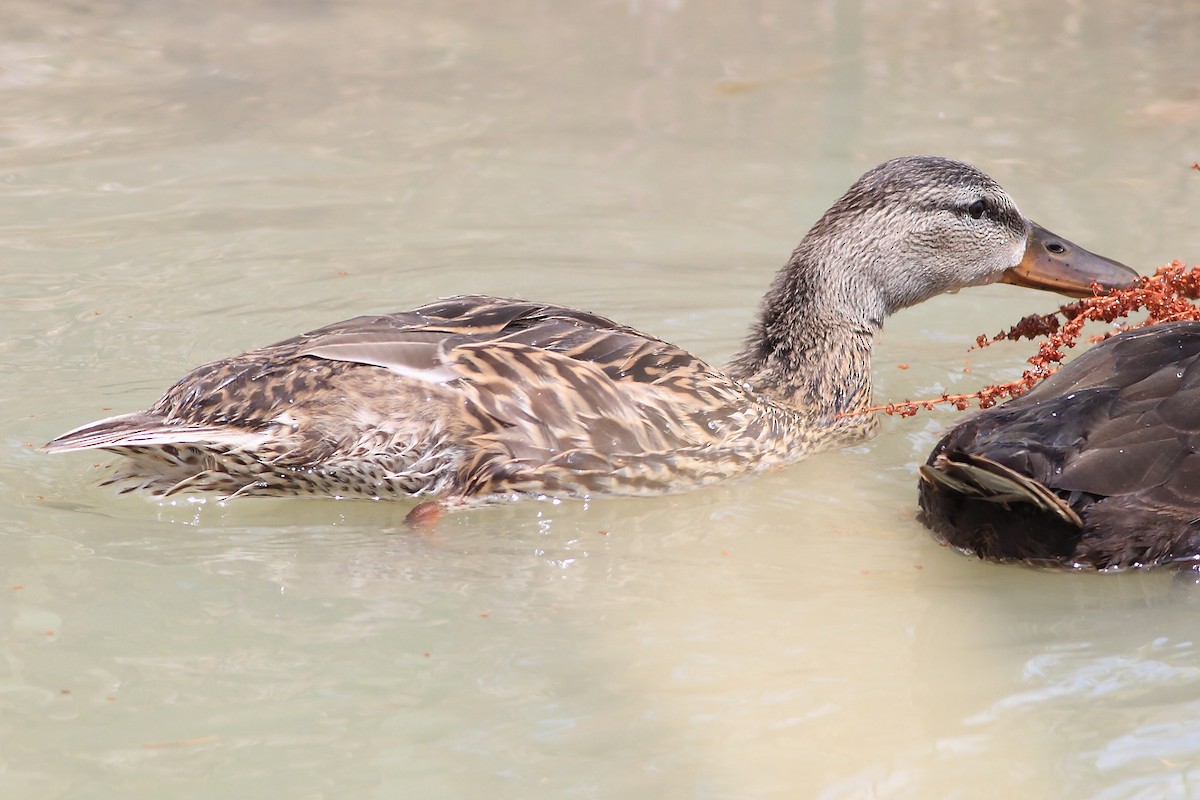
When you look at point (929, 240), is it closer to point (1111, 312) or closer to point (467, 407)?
point (1111, 312)

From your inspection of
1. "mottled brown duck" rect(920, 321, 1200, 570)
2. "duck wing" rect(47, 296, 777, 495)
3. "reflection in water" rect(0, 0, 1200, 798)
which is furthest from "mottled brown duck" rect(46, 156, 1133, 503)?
"mottled brown duck" rect(920, 321, 1200, 570)

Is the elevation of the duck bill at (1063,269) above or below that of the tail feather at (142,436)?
above

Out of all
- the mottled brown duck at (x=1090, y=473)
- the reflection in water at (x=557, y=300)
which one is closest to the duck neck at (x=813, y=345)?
the reflection in water at (x=557, y=300)

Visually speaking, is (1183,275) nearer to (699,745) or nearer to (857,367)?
(857,367)

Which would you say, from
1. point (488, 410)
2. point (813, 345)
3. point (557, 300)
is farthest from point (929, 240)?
point (488, 410)

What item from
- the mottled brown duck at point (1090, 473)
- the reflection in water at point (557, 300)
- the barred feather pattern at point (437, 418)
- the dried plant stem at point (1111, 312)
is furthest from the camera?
the dried plant stem at point (1111, 312)

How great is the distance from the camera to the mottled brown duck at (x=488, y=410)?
5270 mm

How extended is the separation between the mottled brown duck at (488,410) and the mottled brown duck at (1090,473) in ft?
3.45

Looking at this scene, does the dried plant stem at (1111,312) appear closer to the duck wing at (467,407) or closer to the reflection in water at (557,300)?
the reflection in water at (557,300)

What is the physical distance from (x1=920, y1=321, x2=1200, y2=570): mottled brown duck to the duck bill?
1234 mm

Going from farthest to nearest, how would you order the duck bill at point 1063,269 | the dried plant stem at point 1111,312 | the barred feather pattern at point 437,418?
the duck bill at point 1063,269, the dried plant stem at point 1111,312, the barred feather pattern at point 437,418

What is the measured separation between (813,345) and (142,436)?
276 centimetres

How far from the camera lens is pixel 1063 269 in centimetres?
638

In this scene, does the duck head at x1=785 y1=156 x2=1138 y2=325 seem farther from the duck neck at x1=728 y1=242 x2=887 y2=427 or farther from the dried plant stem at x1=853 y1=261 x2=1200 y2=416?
the dried plant stem at x1=853 y1=261 x2=1200 y2=416
